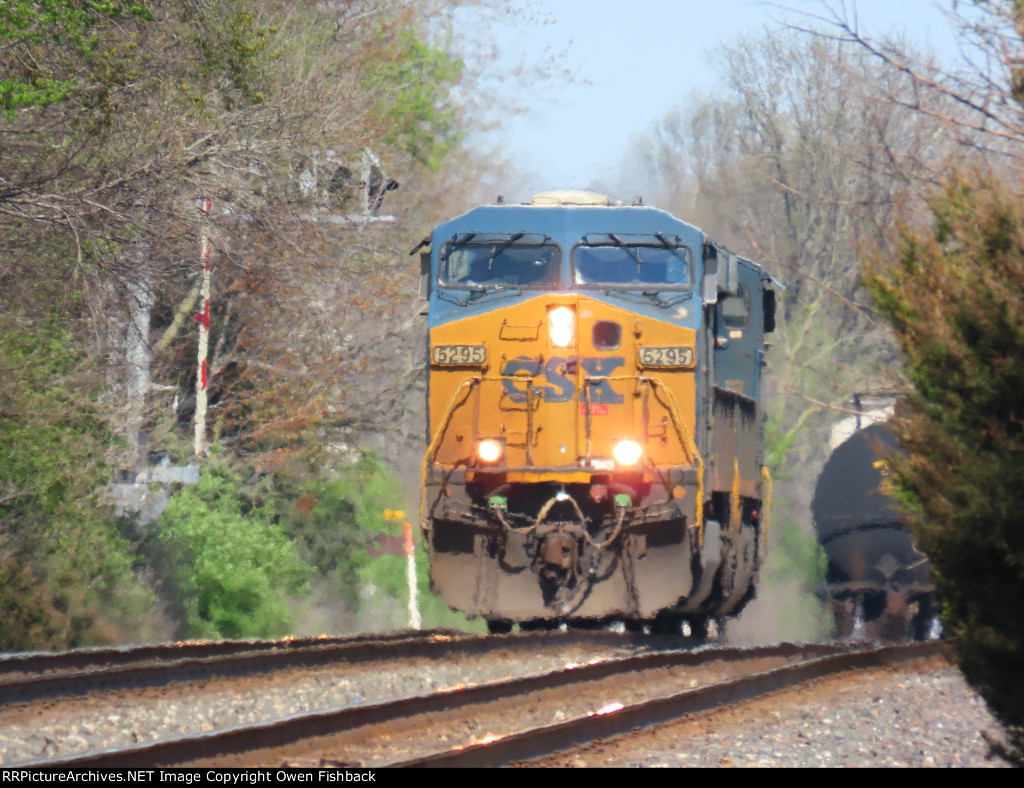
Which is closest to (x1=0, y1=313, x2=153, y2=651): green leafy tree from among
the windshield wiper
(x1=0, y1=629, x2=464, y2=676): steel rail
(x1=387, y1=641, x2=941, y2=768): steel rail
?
(x1=0, y1=629, x2=464, y2=676): steel rail

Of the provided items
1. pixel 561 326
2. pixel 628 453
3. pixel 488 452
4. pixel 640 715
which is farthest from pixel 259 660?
pixel 561 326

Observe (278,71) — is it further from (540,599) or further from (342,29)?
(540,599)

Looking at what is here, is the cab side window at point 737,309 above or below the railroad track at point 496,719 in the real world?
above

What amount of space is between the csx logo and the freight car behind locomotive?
4.65 metres

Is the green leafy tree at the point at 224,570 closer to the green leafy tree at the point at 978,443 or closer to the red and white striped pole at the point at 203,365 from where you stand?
the red and white striped pole at the point at 203,365

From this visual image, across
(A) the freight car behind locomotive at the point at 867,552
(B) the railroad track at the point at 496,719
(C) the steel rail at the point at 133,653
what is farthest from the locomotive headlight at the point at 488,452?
(A) the freight car behind locomotive at the point at 867,552

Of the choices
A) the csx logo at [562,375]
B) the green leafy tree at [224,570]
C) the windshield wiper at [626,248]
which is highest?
the windshield wiper at [626,248]

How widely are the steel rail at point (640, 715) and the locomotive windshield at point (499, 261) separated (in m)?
4.28

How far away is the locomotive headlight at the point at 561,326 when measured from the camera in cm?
1177

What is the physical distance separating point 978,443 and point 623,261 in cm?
631

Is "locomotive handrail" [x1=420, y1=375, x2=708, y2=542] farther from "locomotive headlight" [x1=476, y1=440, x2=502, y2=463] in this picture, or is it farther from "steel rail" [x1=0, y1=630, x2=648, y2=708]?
"steel rail" [x1=0, y1=630, x2=648, y2=708]

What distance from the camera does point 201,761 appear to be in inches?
239

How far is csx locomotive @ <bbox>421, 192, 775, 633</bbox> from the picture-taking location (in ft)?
38.2
